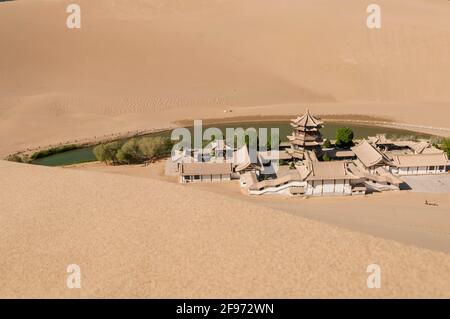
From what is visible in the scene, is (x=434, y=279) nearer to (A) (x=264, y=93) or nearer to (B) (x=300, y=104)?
(B) (x=300, y=104)

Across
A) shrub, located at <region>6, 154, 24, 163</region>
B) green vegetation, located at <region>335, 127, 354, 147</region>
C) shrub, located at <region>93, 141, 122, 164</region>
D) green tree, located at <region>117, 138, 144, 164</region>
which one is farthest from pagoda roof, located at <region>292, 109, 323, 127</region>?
shrub, located at <region>6, 154, 24, 163</region>

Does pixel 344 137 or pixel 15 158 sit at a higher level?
pixel 344 137

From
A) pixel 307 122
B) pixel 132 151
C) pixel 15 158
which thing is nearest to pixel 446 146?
pixel 307 122

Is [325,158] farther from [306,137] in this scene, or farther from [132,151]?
[132,151]

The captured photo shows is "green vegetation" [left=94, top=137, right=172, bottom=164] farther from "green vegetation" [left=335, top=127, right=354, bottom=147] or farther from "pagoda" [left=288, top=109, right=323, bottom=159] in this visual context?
"green vegetation" [left=335, top=127, right=354, bottom=147]

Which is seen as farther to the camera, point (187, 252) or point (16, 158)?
point (16, 158)
